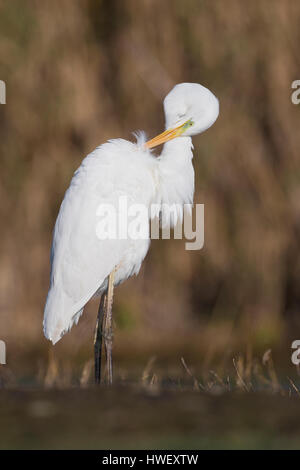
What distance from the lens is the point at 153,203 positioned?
5422 millimetres

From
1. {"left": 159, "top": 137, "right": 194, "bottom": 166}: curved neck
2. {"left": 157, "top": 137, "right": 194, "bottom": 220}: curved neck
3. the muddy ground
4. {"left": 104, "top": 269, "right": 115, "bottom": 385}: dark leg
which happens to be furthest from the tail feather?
the muddy ground

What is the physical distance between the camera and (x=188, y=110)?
516 centimetres

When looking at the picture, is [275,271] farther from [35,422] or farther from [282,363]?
[35,422]

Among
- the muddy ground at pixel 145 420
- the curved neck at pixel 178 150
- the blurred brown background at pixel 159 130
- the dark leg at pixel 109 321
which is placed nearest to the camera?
the muddy ground at pixel 145 420

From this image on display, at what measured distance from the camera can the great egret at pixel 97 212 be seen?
5.11m

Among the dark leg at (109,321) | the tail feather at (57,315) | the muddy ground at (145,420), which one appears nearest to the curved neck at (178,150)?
the dark leg at (109,321)

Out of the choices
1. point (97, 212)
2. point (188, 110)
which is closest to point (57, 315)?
point (97, 212)

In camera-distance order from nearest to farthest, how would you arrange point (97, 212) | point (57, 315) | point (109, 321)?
1. point (57, 315)
2. point (97, 212)
3. point (109, 321)

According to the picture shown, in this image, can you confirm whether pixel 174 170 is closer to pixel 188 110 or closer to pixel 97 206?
pixel 188 110

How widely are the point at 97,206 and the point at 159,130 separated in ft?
11.0

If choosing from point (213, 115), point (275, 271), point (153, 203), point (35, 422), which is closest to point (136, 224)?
point (153, 203)

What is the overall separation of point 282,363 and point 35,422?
4609mm

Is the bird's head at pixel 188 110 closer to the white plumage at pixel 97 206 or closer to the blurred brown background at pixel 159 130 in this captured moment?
the white plumage at pixel 97 206

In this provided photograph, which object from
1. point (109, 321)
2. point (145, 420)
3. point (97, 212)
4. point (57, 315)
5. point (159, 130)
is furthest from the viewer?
point (159, 130)
